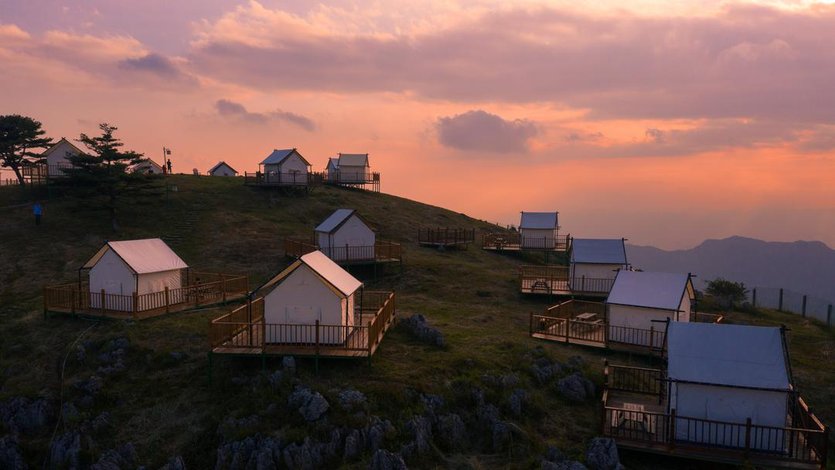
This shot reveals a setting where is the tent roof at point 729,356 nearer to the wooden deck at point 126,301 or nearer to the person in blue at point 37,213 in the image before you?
the wooden deck at point 126,301

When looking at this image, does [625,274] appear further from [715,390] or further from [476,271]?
[476,271]

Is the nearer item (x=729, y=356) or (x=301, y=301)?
(x=729, y=356)

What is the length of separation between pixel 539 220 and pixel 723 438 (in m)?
40.5

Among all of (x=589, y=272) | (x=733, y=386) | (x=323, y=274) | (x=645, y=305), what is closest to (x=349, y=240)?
(x=589, y=272)

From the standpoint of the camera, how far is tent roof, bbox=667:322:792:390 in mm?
19234

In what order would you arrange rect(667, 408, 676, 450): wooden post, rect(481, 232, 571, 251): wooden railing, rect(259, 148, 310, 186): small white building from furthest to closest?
rect(259, 148, 310, 186): small white building, rect(481, 232, 571, 251): wooden railing, rect(667, 408, 676, 450): wooden post

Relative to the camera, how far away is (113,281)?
3189 centimetres

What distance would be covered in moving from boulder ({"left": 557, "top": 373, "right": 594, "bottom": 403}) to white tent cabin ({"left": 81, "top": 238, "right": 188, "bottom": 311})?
2200 cm

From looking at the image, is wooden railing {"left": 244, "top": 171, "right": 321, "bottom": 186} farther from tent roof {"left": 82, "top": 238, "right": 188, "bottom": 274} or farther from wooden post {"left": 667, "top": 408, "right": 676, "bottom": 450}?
wooden post {"left": 667, "top": 408, "right": 676, "bottom": 450}

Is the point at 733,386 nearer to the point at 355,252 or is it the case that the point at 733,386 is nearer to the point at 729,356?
the point at 729,356

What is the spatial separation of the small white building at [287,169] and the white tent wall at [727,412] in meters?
56.2

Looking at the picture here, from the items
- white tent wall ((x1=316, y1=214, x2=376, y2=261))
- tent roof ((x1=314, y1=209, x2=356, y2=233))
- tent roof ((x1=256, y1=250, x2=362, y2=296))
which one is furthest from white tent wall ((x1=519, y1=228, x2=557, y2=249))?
tent roof ((x1=256, y1=250, x2=362, y2=296))

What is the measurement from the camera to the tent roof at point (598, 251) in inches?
1578

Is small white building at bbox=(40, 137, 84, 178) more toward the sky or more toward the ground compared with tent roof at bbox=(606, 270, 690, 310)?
more toward the sky
